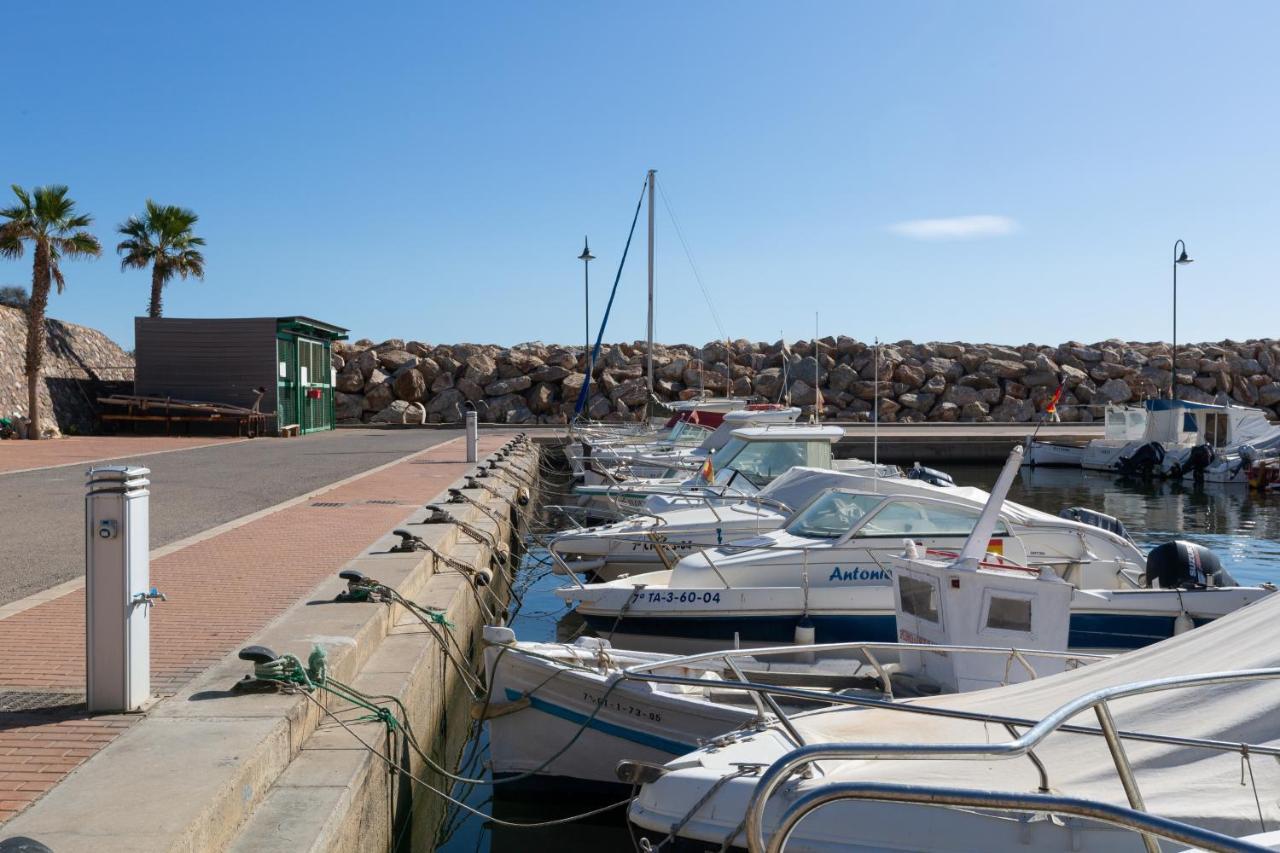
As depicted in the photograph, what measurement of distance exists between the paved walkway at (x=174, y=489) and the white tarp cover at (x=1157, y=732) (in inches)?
262


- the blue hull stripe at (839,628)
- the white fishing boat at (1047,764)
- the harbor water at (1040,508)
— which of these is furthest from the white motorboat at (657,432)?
the white fishing boat at (1047,764)

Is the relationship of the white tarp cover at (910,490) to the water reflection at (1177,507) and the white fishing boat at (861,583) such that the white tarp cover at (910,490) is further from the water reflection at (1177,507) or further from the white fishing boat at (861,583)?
the water reflection at (1177,507)

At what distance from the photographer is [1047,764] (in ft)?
15.1

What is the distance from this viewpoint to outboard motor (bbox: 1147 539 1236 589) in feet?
31.9

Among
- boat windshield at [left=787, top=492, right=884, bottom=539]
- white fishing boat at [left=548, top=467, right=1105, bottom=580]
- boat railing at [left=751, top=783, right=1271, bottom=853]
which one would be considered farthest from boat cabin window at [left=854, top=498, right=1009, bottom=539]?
boat railing at [left=751, top=783, right=1271, bottom=853]

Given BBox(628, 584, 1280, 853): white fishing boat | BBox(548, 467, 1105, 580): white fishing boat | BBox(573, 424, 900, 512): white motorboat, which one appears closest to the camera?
BBox(628, 584, 1280, 853): white fishing boat

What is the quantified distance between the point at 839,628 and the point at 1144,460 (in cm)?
2670

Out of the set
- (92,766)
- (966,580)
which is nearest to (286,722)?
(92,766)

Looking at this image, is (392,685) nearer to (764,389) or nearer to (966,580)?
(966,580)

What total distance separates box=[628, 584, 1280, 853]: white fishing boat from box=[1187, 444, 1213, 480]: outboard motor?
29.6 meters

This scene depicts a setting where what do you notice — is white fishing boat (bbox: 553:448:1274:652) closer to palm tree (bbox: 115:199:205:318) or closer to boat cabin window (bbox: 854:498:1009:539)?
boat cabin window (bbox: 854:498:1009:539)

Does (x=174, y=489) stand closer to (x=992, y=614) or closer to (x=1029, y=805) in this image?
(x=992, y=614)

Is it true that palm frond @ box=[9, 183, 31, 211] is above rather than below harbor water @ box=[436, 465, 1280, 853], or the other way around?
above

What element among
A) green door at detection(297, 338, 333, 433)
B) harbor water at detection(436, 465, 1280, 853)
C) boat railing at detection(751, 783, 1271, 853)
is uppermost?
green door at detection(297, 338, 333, 433)
